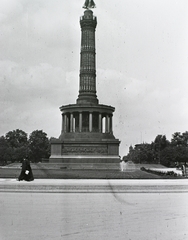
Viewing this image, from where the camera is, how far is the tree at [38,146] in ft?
242

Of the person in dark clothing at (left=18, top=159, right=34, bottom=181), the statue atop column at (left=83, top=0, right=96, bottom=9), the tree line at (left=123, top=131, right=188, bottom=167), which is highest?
the statue atop column at (left=83, top=0, right=96, bottom=9)

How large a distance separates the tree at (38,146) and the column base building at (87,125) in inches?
935

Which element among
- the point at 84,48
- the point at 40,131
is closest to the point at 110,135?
the point at 84,48

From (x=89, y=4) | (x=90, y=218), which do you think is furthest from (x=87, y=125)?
(x=90, y=218)

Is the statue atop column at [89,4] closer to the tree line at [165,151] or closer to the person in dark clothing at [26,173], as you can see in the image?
the tree line at [165,151]

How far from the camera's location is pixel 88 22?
170 feet

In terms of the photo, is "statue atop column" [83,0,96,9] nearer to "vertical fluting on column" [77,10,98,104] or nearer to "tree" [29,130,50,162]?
"vertical fluting on column" [77,10,98,104]

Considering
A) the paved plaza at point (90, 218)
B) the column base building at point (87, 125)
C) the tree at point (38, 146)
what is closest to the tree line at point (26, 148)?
the tree at point (38, 146)

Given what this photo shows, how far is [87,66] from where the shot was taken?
5100 cm

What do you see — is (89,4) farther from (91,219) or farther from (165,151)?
(91,219)

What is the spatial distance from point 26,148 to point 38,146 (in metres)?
5.43

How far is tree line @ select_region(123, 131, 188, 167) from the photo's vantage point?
6178cm

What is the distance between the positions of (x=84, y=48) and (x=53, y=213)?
1733 inches

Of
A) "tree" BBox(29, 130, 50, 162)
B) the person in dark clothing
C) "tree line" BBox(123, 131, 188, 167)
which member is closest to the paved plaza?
the person in dark clothing
